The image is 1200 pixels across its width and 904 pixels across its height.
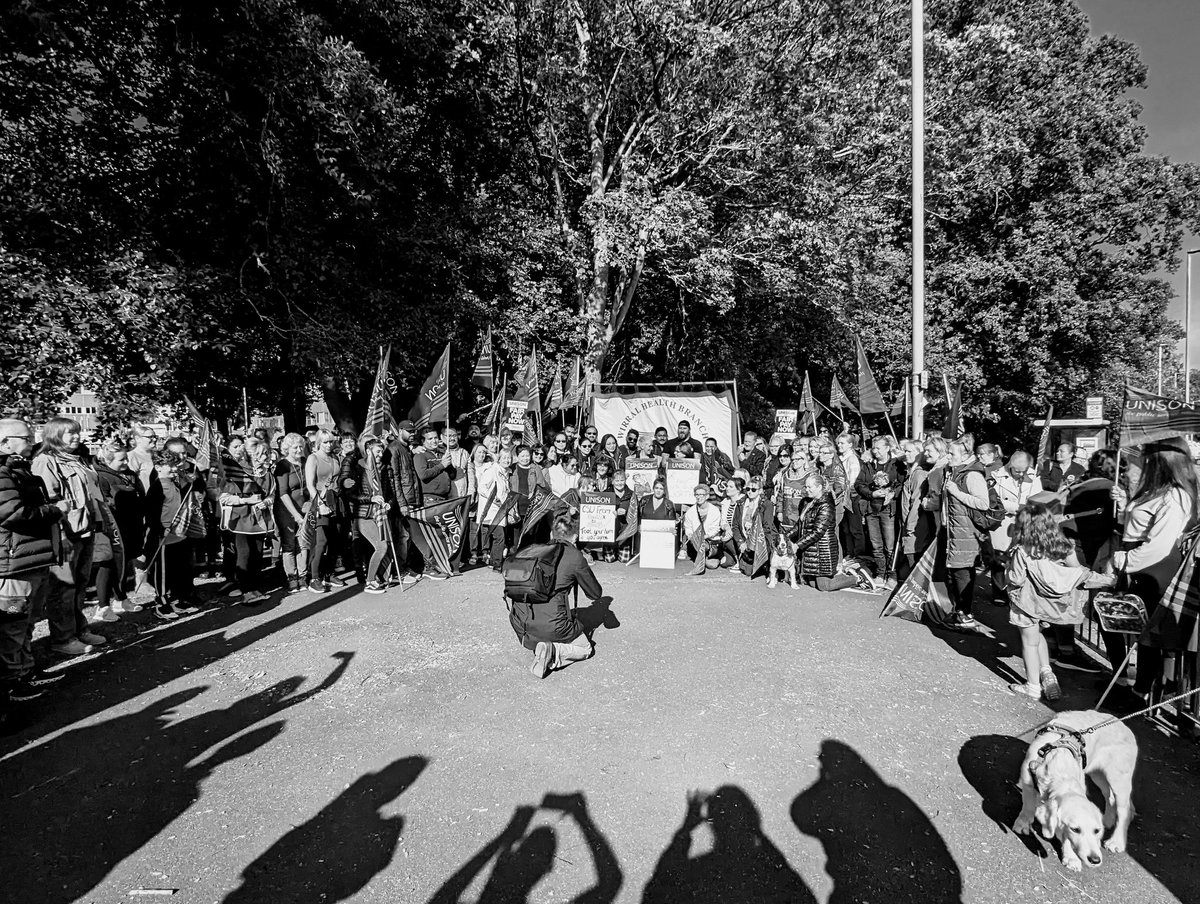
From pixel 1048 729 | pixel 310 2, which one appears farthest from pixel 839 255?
pixel 1048 729

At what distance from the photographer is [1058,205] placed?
2208 centimetres

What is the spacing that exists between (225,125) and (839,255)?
1266 centimetres

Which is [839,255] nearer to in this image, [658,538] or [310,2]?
[658,538]

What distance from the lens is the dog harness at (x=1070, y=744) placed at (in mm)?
2949

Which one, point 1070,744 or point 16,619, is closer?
point 1070,744

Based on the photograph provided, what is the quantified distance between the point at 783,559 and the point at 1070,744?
17.3ft

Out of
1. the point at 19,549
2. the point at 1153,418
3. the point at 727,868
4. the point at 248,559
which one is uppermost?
the point at 1153,418

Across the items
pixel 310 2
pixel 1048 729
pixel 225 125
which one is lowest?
pixel 1048 729

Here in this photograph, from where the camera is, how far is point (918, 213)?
11391 millimetres

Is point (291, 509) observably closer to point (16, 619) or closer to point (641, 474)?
point (16, 619)

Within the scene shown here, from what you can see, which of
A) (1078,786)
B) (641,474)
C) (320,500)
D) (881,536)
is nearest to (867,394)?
(881,536)

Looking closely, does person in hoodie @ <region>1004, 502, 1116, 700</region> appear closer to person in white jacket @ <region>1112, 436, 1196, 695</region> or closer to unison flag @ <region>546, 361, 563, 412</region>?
person in white jacket @ <region>1112, 436, 1196, 695</region>

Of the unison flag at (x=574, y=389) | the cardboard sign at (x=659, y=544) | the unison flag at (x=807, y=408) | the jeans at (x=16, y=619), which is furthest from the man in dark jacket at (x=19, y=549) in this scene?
the unison flag at (x=807, y=408)

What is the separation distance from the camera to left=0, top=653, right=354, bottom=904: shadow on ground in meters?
3.14
